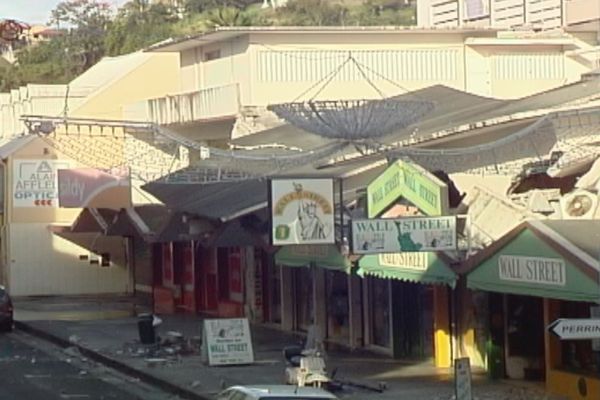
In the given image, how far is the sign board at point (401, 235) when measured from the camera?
2316 centimetres

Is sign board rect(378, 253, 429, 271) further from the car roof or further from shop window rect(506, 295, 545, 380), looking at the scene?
the car roof

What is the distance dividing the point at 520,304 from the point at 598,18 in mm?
23595

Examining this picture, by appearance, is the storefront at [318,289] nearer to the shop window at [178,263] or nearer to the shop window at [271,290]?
the shop window at [271,290]

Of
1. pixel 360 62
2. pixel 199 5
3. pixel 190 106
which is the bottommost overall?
pixel 190 106

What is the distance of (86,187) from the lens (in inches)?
1912

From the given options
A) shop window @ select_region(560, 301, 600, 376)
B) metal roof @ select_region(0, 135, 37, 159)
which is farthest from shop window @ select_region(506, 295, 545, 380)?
metal roof @ select_region(0, 135, 37, 159)

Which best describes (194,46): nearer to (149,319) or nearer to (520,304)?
(149,319)

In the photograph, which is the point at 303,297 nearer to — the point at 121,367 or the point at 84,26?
the point at 121,367

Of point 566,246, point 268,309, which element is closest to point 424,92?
point 268,309

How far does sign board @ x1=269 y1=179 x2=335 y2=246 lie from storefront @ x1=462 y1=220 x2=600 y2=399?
2673 millimetres

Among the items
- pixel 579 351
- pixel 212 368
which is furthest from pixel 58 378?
pixel 579 351

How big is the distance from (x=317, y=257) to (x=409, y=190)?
5242mm

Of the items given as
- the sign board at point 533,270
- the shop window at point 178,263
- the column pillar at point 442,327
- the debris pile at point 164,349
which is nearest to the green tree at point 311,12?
the shop window at point 178,263

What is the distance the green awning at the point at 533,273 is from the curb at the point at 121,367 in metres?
5.42
